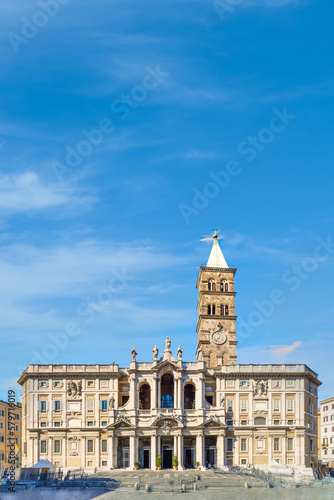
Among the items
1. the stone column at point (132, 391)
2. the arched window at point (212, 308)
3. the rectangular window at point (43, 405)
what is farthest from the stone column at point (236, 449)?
the rectangular window at point (43, 405)

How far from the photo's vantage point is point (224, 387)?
99562 millimetres

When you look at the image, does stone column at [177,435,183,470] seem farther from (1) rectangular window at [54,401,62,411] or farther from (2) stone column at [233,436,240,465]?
(1) rectangular window at [54,401,62,411]

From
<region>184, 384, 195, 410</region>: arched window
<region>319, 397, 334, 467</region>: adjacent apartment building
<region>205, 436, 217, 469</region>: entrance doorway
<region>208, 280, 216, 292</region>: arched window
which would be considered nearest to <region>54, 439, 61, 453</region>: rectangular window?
<region>184, 384, 195, 410</region>: arched window

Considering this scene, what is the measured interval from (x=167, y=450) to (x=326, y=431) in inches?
2205

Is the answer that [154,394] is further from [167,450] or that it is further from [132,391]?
[167,450]

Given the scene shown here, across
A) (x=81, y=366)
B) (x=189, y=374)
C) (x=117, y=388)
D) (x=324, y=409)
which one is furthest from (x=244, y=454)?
(x=324, y=409)

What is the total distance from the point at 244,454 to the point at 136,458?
15.2 meters

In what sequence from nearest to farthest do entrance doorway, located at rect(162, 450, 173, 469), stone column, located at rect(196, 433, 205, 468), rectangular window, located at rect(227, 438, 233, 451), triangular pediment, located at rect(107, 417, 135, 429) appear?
stone column, located at rect(196, 433, 205, 468), triangular pediment, located at rect(107, 417, 135, 429), entrance doorway, located at rect(162, 450, 173, 469), rectangular window, located at rect(227, 438, 233, 451)

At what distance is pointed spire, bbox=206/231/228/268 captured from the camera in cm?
11531

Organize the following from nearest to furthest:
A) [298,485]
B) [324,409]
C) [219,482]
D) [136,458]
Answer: [298,485] < [219,482] < [136,458] < [324,409]

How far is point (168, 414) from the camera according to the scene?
96250mm

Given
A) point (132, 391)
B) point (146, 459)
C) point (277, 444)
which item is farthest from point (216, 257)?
point (146, 459)

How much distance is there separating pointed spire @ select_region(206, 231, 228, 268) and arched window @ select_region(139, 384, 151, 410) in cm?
2444

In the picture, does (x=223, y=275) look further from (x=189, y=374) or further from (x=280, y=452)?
(x=280, y=452)
